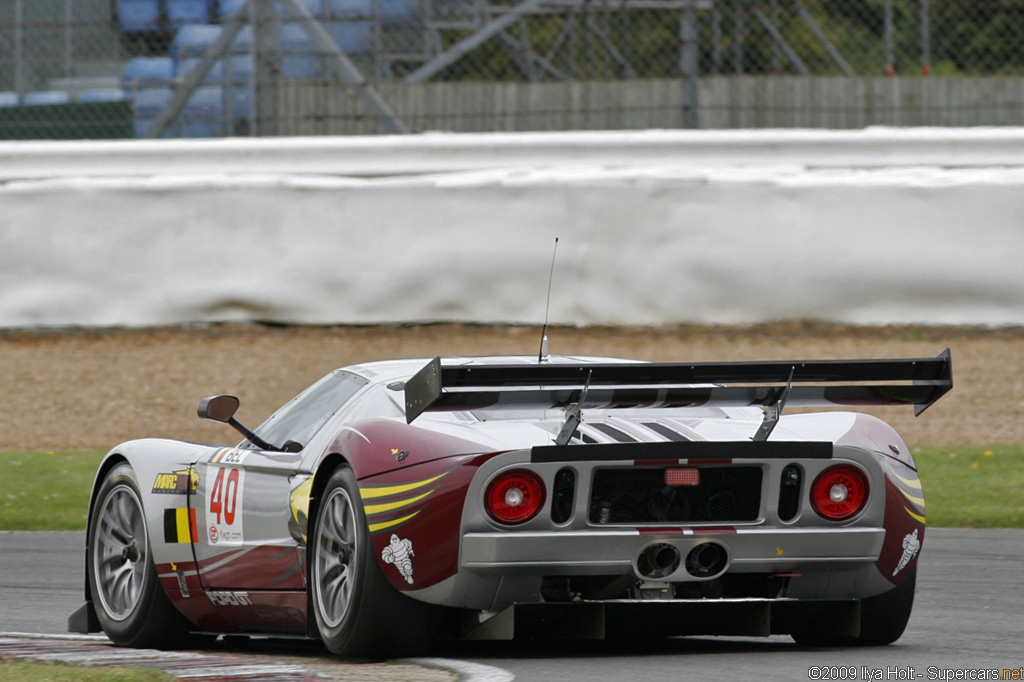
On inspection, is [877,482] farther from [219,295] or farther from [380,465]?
[219,295]

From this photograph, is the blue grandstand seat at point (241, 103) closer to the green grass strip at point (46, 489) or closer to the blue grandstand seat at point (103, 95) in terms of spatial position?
the blue grandstand seat at point (103, 95)

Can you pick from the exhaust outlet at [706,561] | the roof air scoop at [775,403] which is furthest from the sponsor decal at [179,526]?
the roof air scoop at [775,403]

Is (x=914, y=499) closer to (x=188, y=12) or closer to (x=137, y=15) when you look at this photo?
(x=188, y=12)

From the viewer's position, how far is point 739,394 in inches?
211

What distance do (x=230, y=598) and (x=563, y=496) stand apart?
1.46m

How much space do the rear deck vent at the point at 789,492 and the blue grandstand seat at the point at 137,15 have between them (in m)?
10.7

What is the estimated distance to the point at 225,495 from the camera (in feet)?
20.1

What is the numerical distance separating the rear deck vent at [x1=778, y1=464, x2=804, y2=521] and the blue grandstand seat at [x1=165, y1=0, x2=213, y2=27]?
10.7 metres

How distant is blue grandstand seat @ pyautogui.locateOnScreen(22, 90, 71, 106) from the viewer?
Answer: 1533cm

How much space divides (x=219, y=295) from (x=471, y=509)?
Answer: 961 centimetres

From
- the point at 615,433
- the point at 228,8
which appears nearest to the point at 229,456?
the point at 615,433

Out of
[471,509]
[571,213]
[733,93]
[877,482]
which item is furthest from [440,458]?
[733,93]

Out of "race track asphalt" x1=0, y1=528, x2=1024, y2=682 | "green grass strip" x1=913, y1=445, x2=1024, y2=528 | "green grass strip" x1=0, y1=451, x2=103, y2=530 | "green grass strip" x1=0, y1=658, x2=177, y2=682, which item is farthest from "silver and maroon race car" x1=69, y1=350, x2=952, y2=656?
"green grass strip" x1=0, y1=451, x2=103, y2=530

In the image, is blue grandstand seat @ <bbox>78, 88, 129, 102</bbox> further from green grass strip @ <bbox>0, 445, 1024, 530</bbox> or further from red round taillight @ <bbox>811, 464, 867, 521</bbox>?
red round taillight @ <bbox>811, 464, 867, 521</bbox>
